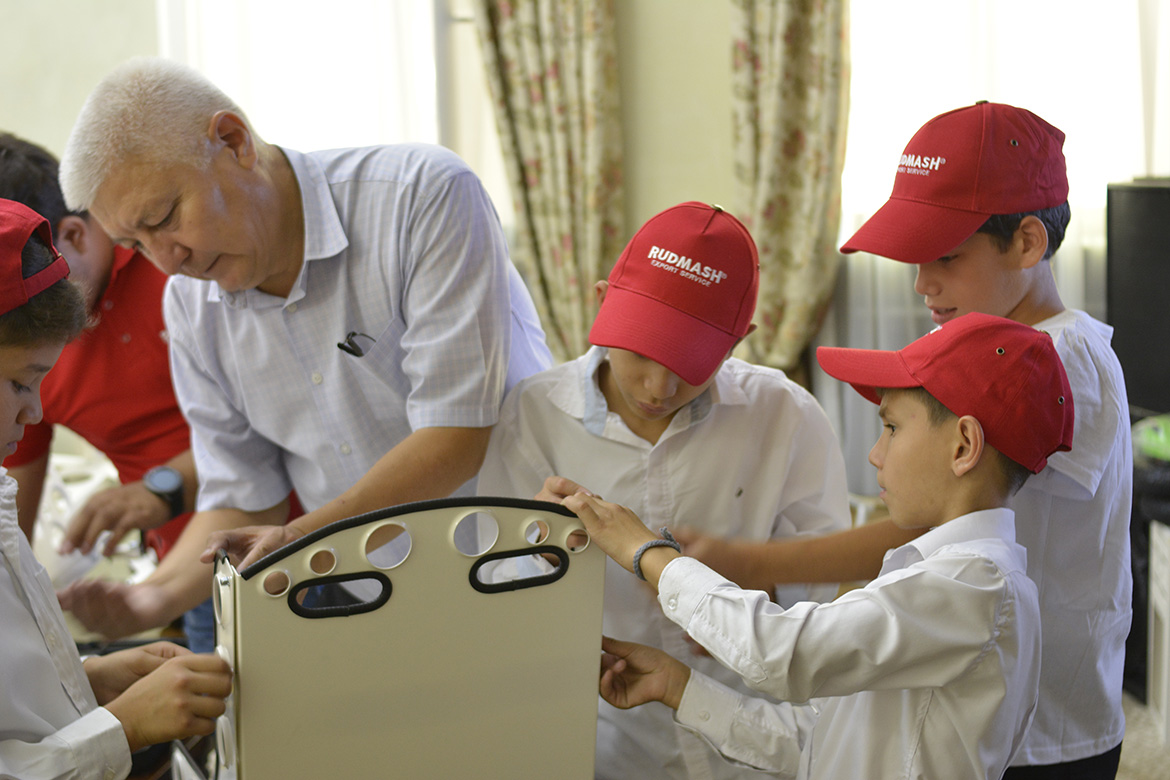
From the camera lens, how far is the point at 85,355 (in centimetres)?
193

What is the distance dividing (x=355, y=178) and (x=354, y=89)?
2.56 m

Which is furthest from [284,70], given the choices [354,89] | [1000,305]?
[1000,305]

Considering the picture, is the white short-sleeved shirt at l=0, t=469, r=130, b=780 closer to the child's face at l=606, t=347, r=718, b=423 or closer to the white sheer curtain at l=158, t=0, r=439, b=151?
the child's face at l=606, t=347, r=718, b=423

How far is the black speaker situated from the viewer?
8.12 ft

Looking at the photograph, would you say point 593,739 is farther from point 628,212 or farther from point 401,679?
point 628,212

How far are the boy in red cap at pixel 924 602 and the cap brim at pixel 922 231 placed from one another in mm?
229

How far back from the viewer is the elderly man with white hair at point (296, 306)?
1352 millimetres

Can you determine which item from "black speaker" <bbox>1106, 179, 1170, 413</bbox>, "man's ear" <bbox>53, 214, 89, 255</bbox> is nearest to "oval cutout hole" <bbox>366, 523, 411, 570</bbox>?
"man's ear" <bbox>53, 214, 89, 255</bbox>

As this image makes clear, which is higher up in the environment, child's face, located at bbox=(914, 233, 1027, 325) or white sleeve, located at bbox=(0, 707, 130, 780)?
child's face, located at bbox=(914, 233, 1027, 325)

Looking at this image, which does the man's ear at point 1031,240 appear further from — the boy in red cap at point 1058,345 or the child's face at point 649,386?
the child's face at point 649,386

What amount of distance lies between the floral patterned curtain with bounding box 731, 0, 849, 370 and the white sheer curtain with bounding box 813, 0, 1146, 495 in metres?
0.11

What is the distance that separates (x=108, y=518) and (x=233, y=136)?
2.45 feet

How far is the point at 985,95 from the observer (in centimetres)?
331

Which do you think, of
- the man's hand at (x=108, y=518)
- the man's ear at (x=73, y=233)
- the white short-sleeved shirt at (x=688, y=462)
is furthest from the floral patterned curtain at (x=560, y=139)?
the white short-sleeved shirt at (x=688, y=462)
